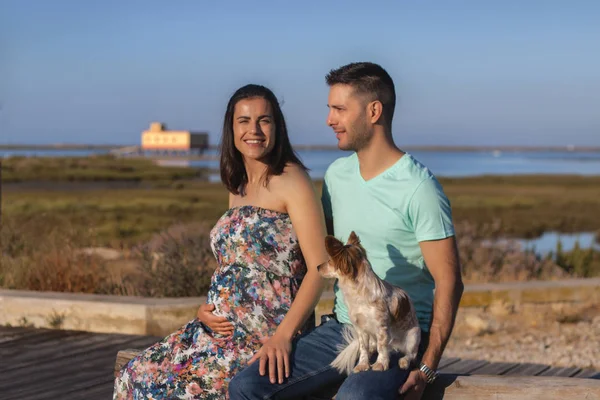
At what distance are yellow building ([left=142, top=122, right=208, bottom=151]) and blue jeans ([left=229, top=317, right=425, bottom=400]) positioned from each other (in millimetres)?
151260

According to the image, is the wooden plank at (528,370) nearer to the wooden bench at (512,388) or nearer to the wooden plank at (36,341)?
the wooden bench at (512,388)

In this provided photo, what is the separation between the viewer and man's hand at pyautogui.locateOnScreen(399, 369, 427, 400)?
3390 mm

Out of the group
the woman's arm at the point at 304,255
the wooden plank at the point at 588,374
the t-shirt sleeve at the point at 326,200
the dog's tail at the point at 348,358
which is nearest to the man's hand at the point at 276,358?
the woman's arm at the point at 304,255

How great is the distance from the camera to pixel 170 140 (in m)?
157

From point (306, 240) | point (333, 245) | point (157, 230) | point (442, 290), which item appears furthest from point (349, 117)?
point (157, 230)

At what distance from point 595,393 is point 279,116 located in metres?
1.91

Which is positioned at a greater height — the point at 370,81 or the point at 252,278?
the point at 370,81

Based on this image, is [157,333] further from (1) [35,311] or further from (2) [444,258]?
(2) [444,258]

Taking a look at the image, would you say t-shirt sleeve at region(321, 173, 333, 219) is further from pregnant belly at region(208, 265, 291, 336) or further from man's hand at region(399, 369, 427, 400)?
man's hand at region(399, 369, 427, 400)

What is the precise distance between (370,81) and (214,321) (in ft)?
4.26

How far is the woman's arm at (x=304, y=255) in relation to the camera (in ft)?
11.6

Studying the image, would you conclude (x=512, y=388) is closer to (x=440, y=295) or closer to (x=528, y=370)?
(x=440, y=295)

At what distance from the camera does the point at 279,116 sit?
4.20m

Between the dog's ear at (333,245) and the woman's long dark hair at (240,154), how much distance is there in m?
0.92
